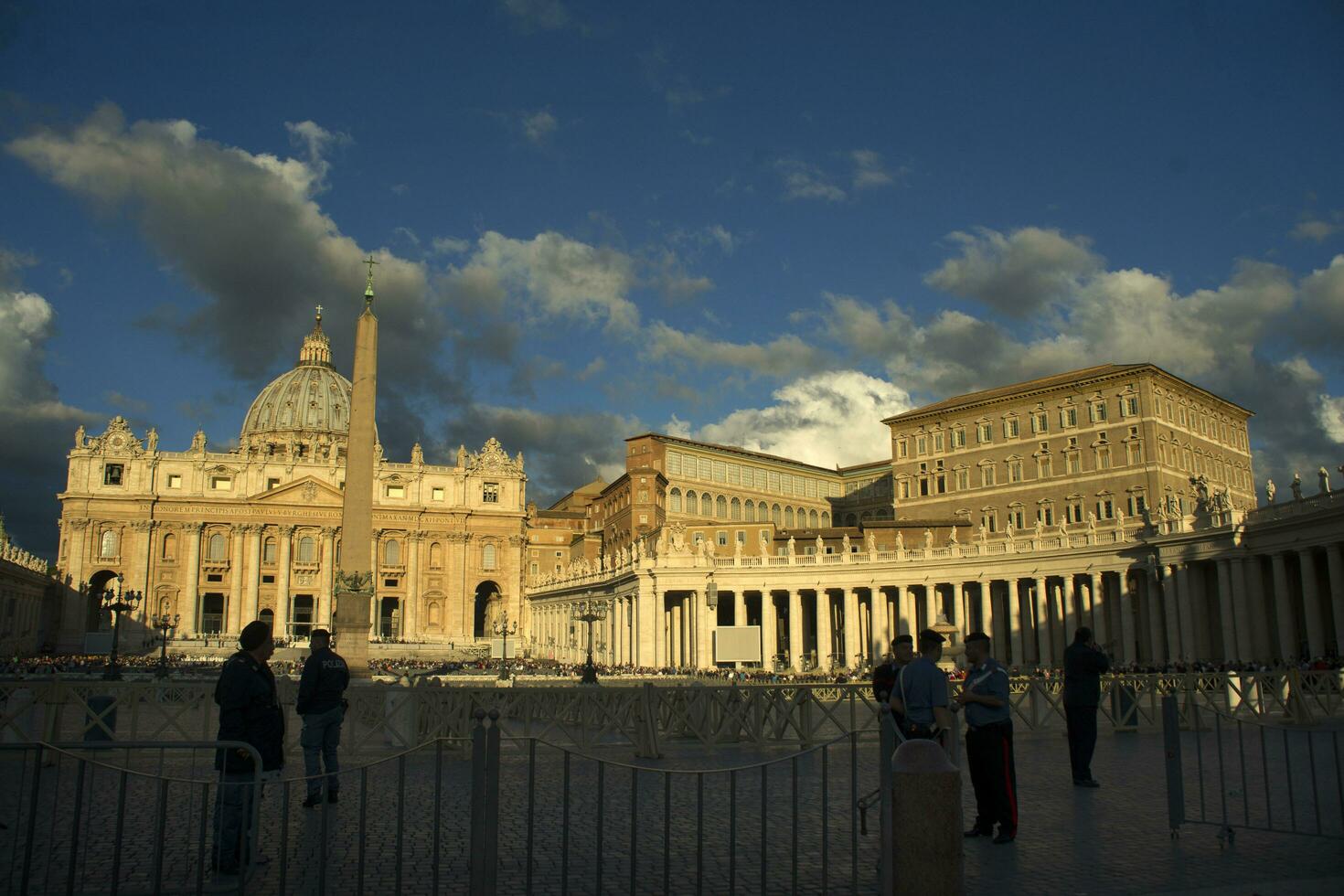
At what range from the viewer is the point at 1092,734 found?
13.8 m

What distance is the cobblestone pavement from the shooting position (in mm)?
8336

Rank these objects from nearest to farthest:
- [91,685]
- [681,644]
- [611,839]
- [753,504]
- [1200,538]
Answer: [611,839]
[91,685]
[1200,538]
[681,644]
[753,504]

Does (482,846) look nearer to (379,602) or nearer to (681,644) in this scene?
(681,644)

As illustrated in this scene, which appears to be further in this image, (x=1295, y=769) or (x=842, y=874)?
(x=1295, y=769)

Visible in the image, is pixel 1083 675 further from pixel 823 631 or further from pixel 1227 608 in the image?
pixel 823 631

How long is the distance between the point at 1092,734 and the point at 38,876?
11798 mm

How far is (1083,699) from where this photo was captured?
13945mm

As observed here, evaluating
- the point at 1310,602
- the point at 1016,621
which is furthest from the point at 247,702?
the point at 1016,621

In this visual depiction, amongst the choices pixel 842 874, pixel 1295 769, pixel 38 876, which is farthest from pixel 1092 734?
pixel 38 876

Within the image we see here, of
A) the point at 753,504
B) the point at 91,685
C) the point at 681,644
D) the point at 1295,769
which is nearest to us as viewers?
the point at 1295,769

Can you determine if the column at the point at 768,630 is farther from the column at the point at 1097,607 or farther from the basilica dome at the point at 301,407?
the basilica dome at the point at 301,407

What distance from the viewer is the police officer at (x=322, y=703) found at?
39.6 ft

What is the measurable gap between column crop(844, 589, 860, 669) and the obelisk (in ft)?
128

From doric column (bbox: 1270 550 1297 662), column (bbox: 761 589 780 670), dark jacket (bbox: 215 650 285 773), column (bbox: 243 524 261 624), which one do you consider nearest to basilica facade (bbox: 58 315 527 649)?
column (bbox: 243 524 261 624)
